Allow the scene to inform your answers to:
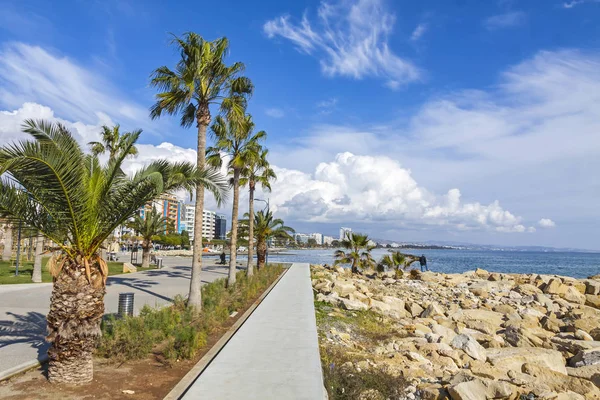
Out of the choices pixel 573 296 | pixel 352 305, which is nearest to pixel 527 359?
pixel 352 305

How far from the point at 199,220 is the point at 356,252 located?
64.6 feet

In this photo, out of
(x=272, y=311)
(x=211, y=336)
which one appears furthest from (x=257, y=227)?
(x=211, y=336)

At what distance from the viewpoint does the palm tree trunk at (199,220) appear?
12180 millimetres

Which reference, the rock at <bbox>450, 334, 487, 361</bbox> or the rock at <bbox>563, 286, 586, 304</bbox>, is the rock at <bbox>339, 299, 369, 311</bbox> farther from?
the rock at <bbox>563, 286, 586, 304</bbox>

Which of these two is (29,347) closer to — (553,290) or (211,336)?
(211,336)

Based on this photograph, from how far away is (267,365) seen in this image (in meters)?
7.18

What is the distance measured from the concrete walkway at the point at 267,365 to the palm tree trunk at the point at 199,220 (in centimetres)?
181

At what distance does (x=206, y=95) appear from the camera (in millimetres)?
12805

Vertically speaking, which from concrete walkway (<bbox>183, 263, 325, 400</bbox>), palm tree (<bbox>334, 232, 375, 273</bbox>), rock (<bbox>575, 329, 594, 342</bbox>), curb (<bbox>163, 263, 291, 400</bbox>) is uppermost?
palm tree (<bbox>334, 232, 375, 273</bbox>)

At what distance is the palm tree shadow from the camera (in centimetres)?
841

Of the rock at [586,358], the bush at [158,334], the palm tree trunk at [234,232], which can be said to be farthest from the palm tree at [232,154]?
the rock at [586,358]

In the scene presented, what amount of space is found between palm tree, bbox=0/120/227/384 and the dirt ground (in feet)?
0.81

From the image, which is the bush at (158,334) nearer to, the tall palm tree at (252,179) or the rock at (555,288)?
the tall palm tree at (252,179)

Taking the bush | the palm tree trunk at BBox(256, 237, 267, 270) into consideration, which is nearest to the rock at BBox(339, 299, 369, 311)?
the bush
